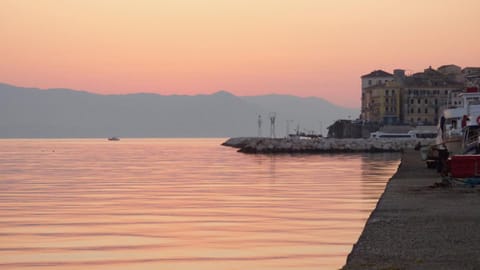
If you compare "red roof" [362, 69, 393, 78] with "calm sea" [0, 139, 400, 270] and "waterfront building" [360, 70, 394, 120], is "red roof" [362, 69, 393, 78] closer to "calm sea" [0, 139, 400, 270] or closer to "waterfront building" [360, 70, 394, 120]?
"waterfront building" [360, 70, 394, 120]

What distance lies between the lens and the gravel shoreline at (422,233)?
13023 mm

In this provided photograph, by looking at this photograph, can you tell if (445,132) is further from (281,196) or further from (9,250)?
(9,250)

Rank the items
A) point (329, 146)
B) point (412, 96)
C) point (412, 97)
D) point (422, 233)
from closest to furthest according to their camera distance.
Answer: point (422, 233), point (329, 146), point (412, 96), point (412, 97)

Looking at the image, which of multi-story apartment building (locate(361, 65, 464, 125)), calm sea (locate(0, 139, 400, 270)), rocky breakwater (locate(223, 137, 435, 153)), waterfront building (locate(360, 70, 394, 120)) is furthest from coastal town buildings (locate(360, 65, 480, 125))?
calm sea (locate(0, 139, 400, 270))

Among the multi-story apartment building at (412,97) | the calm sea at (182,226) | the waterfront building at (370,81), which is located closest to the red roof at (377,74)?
the waterfront building at (370,81)

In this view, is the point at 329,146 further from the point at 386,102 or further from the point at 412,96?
the point at 386,102

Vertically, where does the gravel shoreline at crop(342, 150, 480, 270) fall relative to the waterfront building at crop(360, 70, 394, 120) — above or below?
below

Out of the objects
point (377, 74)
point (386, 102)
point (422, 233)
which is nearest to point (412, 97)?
point (386, 102)

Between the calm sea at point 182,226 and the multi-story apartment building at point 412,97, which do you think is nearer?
the calm sea at point 182,226

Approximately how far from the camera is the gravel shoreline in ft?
42.7

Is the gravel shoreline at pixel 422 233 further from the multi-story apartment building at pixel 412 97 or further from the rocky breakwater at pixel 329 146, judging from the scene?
the multi-story apartment building at pixel 412 97

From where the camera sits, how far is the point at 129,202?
98.5 ft

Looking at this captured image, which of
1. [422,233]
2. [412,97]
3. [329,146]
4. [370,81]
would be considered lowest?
[422,233]

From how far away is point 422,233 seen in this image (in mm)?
16406
